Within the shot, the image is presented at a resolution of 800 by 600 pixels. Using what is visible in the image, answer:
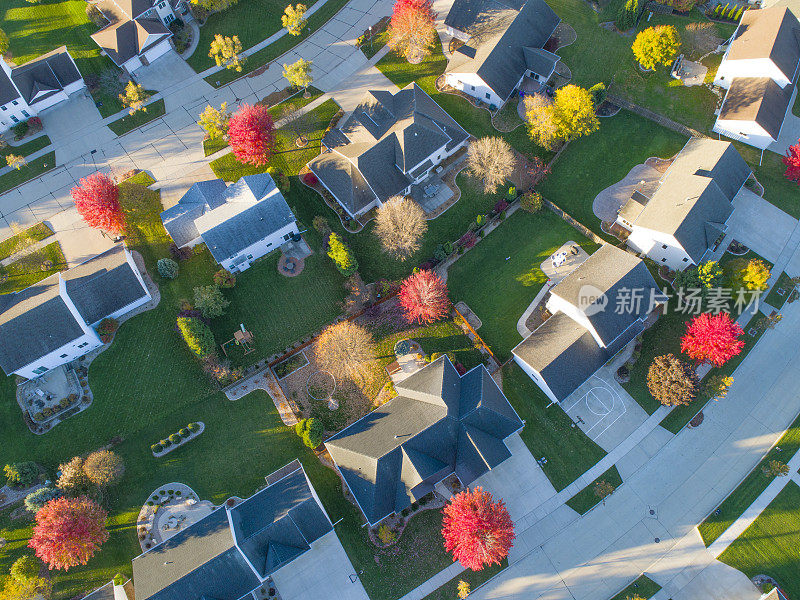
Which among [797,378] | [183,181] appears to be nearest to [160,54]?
[183,181]

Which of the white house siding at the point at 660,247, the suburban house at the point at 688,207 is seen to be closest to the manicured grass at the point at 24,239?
the suburban house at the point at 688,207

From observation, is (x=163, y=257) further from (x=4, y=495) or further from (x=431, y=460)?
(x=431, y=460)

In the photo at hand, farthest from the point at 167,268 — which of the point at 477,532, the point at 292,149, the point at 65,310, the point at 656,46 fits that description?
the point at 656,46

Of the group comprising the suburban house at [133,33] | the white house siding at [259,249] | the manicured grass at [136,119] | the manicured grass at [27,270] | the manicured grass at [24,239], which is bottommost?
the white house siding at [259,249]

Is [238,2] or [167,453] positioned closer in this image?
[167,453]

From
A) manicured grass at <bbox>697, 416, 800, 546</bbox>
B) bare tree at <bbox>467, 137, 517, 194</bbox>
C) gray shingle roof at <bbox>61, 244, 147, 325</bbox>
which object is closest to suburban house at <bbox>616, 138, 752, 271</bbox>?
bare tree at <bbox>467, 137, 517, 194</bbox>

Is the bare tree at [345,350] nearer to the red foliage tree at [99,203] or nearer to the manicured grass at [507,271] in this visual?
the manicured grass at [507,271]
